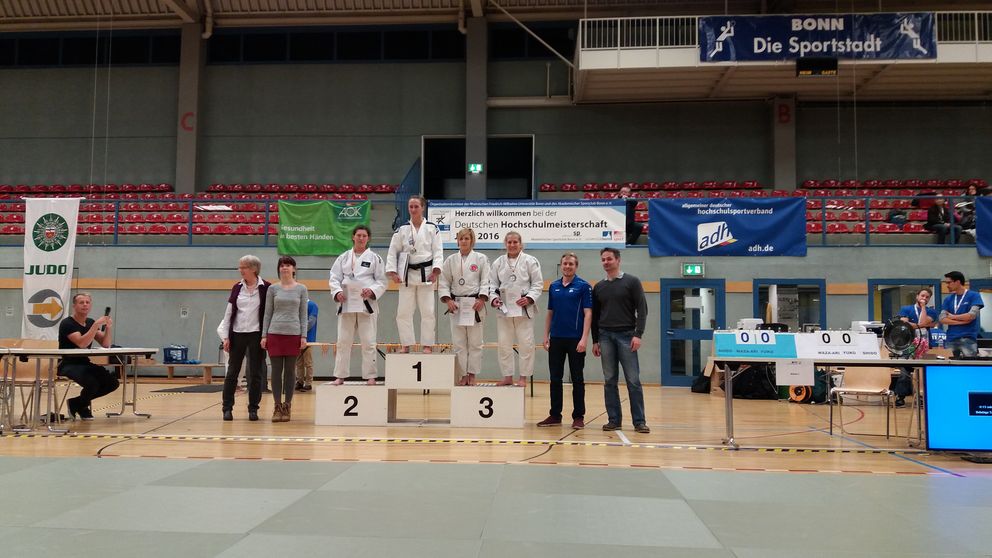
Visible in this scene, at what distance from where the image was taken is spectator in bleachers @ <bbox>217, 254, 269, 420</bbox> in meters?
8.45

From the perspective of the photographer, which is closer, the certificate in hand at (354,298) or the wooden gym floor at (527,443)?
the wooden gym floor at (527,443)

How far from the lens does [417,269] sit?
8.10 meters

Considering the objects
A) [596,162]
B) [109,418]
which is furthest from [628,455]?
[596,162]

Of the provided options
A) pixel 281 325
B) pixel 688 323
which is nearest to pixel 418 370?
pixel 281 325

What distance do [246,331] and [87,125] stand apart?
17.2 meters

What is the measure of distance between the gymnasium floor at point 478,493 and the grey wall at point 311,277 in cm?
707

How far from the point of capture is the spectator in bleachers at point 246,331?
8.45m

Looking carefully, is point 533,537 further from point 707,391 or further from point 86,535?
point 707,391

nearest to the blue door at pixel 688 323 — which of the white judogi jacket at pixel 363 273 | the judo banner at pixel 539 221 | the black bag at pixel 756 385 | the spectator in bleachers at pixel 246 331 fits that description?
the judo banner at pixel 539 221

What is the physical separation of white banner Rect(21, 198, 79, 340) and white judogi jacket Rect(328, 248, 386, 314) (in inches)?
343

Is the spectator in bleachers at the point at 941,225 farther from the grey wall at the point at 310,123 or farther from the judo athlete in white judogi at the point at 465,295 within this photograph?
the grey wall at the point at 310,123

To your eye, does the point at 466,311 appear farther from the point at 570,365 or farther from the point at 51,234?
the point at 51,234

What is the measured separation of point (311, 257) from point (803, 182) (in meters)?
13.7

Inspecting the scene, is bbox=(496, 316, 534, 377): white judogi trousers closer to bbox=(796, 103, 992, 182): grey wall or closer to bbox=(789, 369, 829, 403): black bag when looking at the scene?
bbox=(789, 369, 829, 403): black bag
